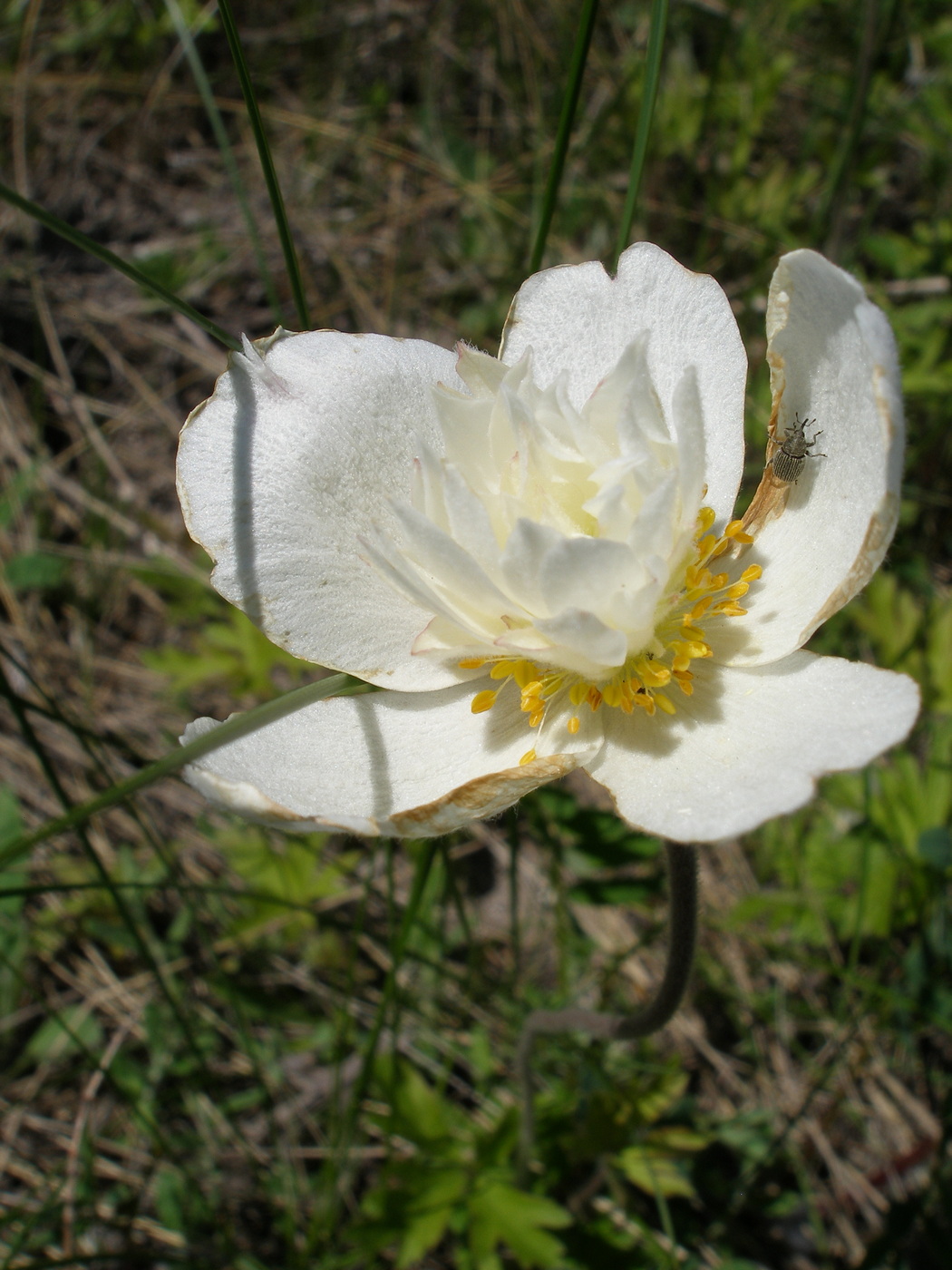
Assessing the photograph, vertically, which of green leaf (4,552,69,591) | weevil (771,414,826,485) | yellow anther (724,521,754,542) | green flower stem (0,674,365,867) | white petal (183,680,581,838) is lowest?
green leaf (4,552,69,591)

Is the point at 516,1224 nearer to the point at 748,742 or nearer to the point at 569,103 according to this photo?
the point at 748,742

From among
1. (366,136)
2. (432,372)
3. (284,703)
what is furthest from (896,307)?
(284,703)

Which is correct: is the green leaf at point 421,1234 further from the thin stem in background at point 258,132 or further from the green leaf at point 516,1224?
the thin stem in background at point 258,132

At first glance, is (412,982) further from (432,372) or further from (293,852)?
(432,372)

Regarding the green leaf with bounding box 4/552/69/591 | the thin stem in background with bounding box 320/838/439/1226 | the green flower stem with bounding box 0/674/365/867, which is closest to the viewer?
the green flower stem with bounding box 0/674/365/867

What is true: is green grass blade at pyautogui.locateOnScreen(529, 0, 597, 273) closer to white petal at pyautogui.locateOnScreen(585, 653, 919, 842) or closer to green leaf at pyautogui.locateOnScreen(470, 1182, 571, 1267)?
white petal at pyautogui.locateOnScreen(585, 653, 919, 842)

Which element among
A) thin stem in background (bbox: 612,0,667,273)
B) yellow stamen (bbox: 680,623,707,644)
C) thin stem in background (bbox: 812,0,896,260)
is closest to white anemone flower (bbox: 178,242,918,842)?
yellow stamen (bbox: 680,623,707,644)

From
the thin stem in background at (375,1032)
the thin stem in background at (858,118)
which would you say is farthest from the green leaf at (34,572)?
the thin stem in background at (858,118)
